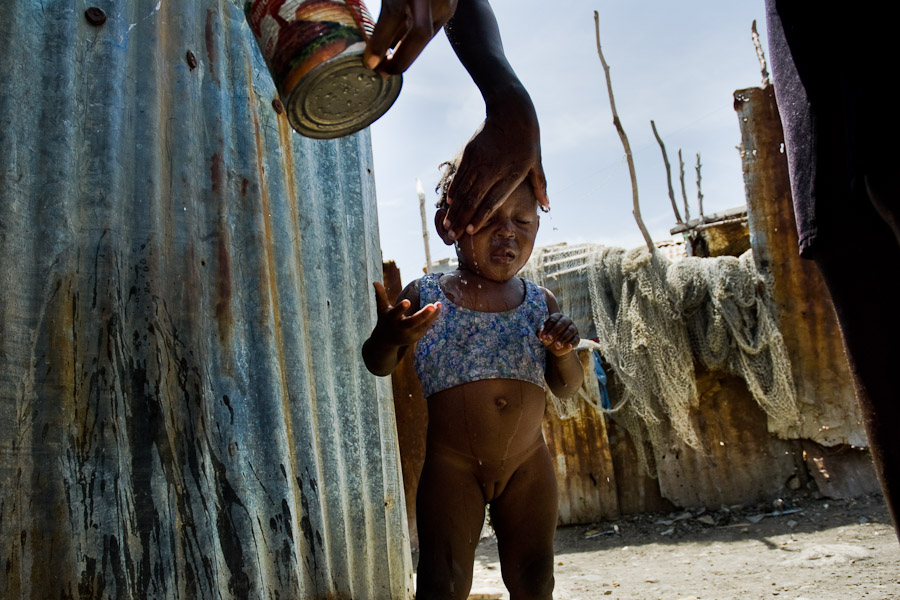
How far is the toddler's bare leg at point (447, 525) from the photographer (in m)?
2.20

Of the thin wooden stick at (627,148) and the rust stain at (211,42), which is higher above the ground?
the thin wooden stick at (627,148)

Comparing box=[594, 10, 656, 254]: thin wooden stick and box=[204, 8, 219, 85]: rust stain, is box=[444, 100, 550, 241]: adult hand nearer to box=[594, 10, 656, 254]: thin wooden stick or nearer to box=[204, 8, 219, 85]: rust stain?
box=[204, 8, 219, 85]: rust stain

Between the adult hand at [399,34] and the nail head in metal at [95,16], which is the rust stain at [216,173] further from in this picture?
the adult hand at [399,34]

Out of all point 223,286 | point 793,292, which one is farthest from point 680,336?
point 223,286

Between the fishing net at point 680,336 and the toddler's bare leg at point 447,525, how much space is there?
4.58 metres

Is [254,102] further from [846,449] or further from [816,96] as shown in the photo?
[846,449]

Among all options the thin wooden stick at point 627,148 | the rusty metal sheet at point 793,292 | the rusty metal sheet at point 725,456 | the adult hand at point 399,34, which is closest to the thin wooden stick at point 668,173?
the thin wooden stick at point 627,148

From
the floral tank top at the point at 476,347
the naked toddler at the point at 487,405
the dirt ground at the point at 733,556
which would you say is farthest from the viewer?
the dirt ground at the point at 733,556

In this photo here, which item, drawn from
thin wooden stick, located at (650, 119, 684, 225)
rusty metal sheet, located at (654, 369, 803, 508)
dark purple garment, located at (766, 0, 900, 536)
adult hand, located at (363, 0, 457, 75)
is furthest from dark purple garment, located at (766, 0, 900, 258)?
thin wooden stick, located at (650, 119, 684, 225)

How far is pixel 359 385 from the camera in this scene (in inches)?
110

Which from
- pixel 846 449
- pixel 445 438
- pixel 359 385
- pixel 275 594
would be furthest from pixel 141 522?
pixel 846 449

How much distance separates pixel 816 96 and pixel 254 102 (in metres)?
1.83

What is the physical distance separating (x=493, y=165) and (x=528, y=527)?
1.23 metres

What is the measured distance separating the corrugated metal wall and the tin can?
0.65 meters
